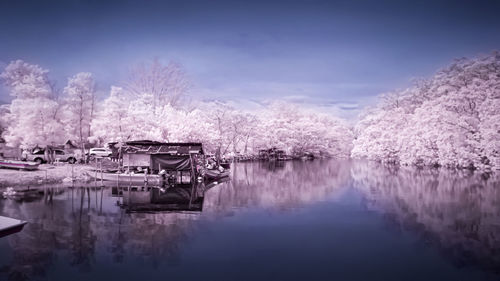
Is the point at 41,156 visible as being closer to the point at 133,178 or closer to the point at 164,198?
the point at 133,178

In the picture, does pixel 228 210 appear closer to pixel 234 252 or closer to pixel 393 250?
pixel 234 252

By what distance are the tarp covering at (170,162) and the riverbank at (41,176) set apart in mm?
5457

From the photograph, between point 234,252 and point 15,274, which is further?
point 234,252

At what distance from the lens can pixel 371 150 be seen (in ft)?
155

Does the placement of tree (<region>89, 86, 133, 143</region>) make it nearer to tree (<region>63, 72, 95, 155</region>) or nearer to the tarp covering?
tree (<region>63, 72, 95, 155</region>)

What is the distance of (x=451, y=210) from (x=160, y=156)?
18.8 metres

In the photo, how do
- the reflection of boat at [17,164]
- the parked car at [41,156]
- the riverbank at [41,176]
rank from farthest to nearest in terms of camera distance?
the parked car at [41,156] < the reflection of boat at [17,164] < the riverbank at [41,176]

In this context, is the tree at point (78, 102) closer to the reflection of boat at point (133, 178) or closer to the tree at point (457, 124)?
the reflection of boat at point (133, 178)

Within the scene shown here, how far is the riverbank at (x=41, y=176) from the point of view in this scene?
21930 millimetres

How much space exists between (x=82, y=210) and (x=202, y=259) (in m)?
8.46

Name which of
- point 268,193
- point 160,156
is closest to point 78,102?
point 160,156

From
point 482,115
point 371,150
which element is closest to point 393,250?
point 482,115

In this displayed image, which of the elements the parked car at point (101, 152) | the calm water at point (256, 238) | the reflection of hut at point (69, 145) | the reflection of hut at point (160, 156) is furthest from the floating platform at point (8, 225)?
the reflection of hut at point (69, 145)

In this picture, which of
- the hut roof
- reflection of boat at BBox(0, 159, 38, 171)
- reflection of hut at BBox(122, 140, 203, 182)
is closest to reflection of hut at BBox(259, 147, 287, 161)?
the hut roof
